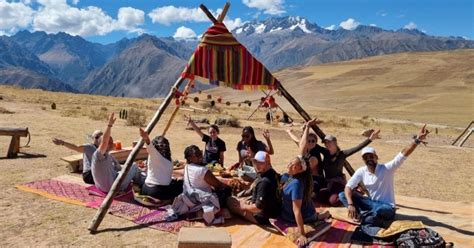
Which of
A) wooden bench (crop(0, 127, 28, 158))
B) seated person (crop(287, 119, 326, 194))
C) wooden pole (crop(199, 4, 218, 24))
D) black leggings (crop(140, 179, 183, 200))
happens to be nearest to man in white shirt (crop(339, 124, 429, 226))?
seated person (crop(287, 119, 326, 194))

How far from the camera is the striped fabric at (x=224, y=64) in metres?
10.6

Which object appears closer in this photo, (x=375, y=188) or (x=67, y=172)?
(x=375, y=188)

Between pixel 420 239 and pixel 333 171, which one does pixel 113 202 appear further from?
pixel 420 239

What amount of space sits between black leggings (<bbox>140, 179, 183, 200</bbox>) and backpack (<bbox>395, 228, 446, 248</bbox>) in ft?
13.6

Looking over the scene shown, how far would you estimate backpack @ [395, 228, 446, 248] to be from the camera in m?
6.83

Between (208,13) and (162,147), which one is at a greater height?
(208,13)

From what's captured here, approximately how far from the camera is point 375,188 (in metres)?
8.09

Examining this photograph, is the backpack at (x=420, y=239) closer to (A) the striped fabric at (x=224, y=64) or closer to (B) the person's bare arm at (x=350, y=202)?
(B) the person's bare arm at (x=350, y=202)

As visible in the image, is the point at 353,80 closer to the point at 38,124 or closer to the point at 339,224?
the point at 38,124

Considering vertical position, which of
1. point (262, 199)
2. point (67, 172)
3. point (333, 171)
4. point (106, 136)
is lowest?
point (67, 172)

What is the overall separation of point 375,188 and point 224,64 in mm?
4499

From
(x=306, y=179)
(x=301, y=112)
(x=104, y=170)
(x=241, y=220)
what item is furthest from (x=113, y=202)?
(x=301, y=112)

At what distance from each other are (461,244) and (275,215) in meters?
2.93

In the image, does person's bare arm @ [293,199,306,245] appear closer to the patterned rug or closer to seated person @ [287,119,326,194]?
the patterned rug
